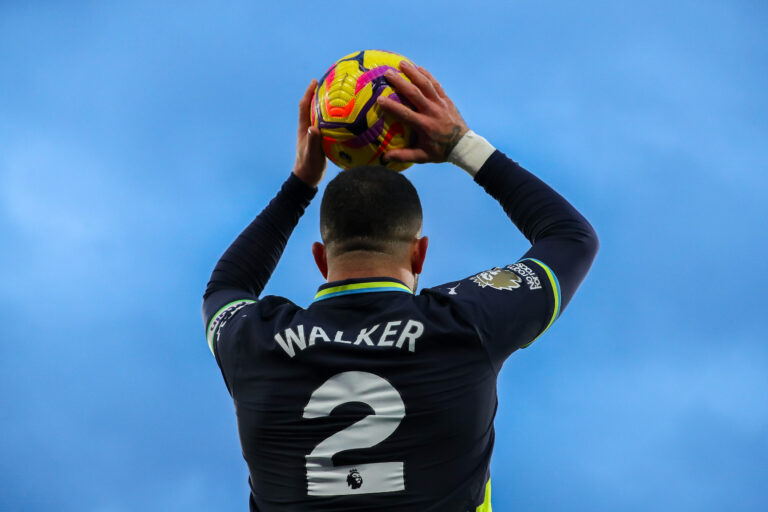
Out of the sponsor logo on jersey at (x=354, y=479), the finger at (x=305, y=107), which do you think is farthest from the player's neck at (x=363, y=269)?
the finger at (x=305, y=107)

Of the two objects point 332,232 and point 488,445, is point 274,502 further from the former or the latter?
point 332,232

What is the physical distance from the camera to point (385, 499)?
5.94ft

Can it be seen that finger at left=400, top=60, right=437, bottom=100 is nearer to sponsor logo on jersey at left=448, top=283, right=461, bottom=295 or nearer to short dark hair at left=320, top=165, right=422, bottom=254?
short dark hair at left=320, top=165, right=422, bottom=254

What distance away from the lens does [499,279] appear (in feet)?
6.64

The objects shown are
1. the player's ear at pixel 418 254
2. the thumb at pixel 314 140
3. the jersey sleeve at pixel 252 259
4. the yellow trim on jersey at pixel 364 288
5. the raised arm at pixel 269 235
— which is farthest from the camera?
the thumb at pixel 314 140

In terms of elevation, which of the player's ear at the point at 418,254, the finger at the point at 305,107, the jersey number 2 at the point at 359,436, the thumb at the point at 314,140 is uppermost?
the finger at the point at 305,107

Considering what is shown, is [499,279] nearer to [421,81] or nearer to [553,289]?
[553,289]

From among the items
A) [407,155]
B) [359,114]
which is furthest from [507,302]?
[359,114]

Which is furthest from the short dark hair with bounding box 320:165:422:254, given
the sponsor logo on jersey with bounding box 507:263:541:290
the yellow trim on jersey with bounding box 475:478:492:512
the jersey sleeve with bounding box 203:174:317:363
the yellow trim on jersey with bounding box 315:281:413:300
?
the yellow trim on jersey with bounding box 475:478:492:512

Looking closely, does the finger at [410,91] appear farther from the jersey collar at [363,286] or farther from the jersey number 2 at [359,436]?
the jersey number 2 at [359,436]

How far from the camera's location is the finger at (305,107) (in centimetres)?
284

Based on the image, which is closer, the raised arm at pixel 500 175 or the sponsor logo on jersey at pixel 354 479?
the sponsor logo on jersey at pixel 354 479

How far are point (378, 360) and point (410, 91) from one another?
1136mm

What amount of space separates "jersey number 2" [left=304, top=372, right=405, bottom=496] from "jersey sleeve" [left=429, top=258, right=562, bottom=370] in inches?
11.7
